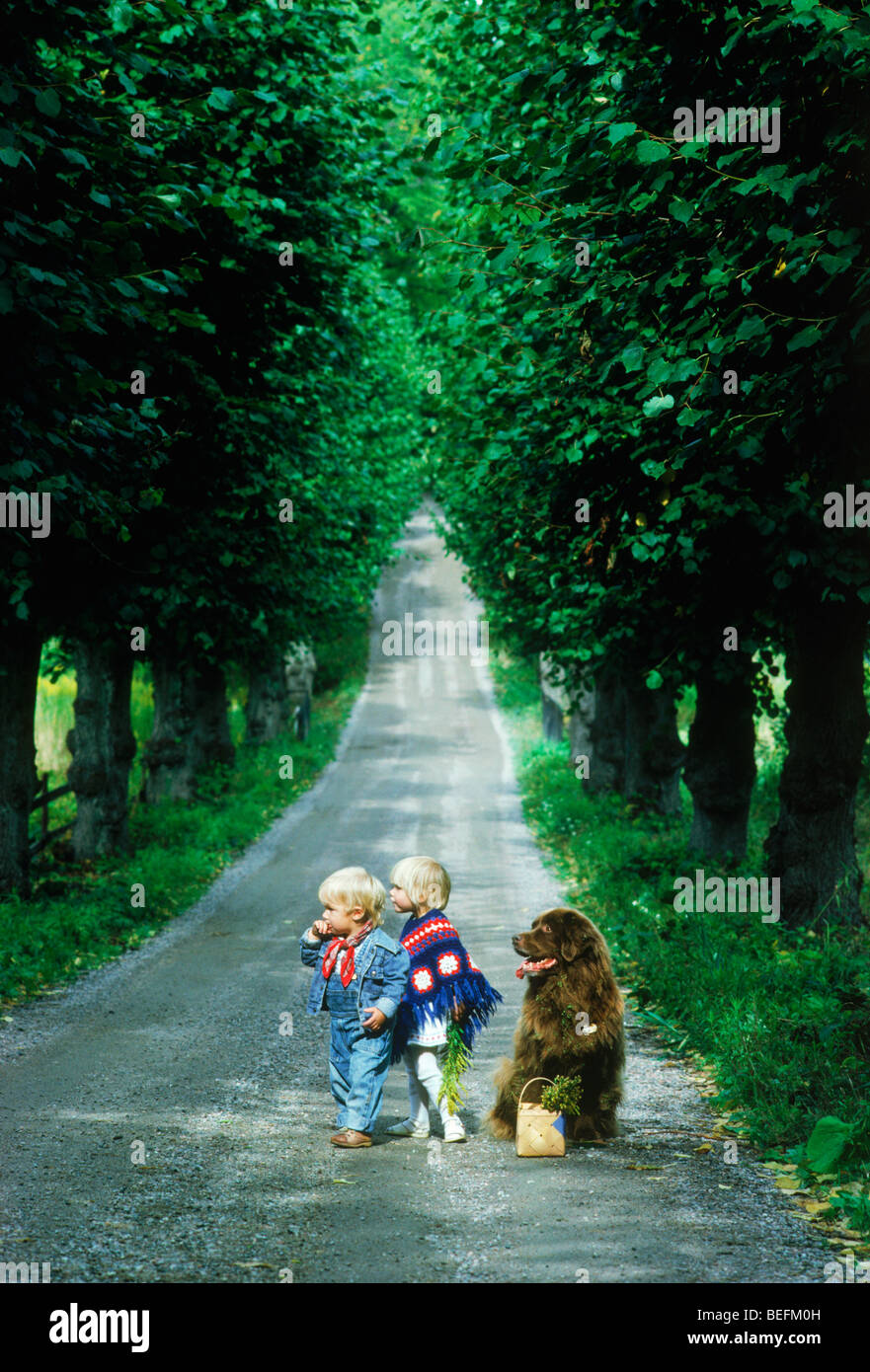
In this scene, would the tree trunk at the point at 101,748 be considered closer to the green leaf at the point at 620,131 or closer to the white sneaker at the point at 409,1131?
the white sneaker at the point at 409,1131

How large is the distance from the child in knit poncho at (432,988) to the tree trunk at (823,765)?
5.25m

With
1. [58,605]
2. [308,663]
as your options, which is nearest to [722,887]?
[58,605]

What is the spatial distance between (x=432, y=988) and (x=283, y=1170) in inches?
46.2

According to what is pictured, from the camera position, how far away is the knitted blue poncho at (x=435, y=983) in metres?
6.84

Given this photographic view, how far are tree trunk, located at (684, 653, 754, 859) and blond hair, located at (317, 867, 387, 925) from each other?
8273 mm

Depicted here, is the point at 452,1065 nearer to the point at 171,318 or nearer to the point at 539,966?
the point at 539,966

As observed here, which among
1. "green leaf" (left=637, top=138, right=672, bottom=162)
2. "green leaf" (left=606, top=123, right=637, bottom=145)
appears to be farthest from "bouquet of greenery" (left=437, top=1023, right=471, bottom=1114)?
"green leaf" (left=606, top=123, right=637, bottom=145)

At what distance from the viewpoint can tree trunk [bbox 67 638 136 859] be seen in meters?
17.5

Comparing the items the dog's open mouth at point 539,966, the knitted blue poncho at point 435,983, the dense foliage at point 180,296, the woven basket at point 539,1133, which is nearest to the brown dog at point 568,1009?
the dog's open mouth at point 539,966

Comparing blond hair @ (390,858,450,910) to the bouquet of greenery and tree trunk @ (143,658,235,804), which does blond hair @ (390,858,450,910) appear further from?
tree trunk @ (143,658,235,804)

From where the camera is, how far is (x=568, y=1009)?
263 inches

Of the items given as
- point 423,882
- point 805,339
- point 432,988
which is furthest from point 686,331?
point 432,988

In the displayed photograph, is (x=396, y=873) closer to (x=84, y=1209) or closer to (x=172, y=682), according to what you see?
(x=84, y=1209)

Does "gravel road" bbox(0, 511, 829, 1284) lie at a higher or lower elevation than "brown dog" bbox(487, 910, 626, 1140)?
lower
